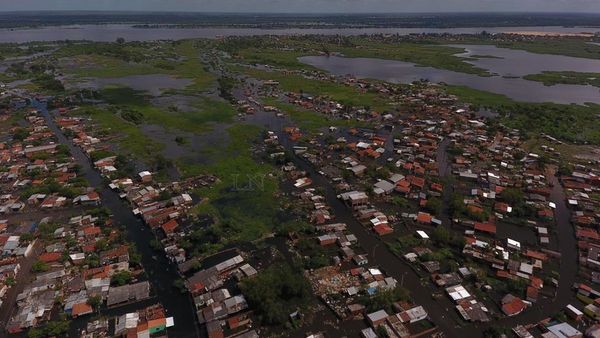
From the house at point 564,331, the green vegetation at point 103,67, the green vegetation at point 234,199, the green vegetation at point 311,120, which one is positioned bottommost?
the house at point 564,331

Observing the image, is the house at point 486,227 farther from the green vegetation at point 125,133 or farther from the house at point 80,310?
the green vegetation at point 125,133

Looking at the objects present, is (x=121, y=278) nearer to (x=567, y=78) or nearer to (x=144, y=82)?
(x=144, y=82)

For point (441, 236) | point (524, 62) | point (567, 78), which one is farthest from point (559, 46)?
point (441, 236)

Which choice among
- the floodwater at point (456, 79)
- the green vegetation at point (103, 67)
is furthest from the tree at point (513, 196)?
the green vegetation at point (103, 67)

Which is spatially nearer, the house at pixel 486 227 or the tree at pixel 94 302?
the tree at pixel 94 302

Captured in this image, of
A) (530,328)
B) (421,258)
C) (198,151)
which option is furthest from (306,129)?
(530,328)

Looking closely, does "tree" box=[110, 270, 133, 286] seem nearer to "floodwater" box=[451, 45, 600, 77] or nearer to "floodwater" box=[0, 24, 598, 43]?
"floodwater" box=[451, 45, 600, 77]
